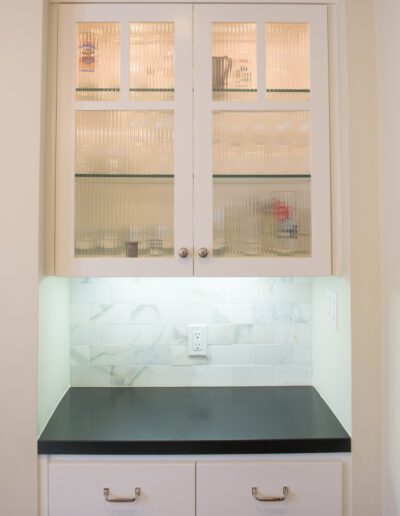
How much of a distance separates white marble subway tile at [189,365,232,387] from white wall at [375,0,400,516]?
67cm

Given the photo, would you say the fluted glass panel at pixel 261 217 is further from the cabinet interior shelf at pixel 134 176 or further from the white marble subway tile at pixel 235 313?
the white marble subway tile at pixel 235 313

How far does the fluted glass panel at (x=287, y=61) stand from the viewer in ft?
4.74

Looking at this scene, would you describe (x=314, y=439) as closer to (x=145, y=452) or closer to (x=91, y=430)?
(x=145, y=452)

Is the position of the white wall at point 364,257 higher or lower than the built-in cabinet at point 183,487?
higher

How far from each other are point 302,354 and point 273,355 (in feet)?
0.43

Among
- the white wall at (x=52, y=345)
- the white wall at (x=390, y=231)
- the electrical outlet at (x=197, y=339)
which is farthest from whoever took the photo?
the electrical outlet at (x=197, y=339)

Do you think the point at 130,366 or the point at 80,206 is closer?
the point at 80,206

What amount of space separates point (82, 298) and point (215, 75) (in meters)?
→ 1.08

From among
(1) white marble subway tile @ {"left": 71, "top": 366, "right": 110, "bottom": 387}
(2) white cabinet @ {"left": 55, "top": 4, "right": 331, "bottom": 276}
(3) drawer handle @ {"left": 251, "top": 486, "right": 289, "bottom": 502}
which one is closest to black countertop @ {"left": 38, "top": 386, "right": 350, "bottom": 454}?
(1) white marble subway tile @ {"left": 71, "top": 366, "right": 110, "bottom": 387}

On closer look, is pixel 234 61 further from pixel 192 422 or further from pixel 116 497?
pixel 116 497

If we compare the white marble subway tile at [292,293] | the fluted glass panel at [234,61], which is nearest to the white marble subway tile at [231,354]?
the white marble subway tile at [292,293]

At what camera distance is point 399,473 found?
1206mm

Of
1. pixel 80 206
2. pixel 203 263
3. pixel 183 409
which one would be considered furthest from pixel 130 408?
pixel 80 206

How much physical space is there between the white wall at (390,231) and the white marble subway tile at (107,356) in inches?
41.4
